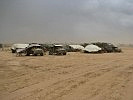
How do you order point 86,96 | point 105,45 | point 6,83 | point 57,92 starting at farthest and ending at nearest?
point 105,45
point 6,83
point 57,92
point 86,96

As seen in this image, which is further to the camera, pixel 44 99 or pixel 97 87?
pixel 97 87

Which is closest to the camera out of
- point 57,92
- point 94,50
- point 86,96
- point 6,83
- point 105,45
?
point 86,96

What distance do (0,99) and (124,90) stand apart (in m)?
5.03

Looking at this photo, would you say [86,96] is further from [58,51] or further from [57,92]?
[58,51]

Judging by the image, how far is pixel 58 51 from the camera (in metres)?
39.4

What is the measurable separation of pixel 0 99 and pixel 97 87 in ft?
14.0

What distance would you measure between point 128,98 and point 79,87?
99.7 inches

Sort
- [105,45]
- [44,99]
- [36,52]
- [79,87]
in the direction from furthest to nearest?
1. [105,45]
2. [36,52]
3. [79,87]
4. [44,99]

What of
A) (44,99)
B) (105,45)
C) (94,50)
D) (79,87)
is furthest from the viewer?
(105,45)

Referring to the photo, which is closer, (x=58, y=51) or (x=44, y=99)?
(x=44, y=99)

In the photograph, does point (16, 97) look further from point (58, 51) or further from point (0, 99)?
point (58, 51)

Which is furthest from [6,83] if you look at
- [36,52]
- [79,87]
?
[36,52]

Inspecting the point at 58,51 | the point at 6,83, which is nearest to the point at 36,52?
the point at 58,51

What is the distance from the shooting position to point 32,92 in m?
9.54
